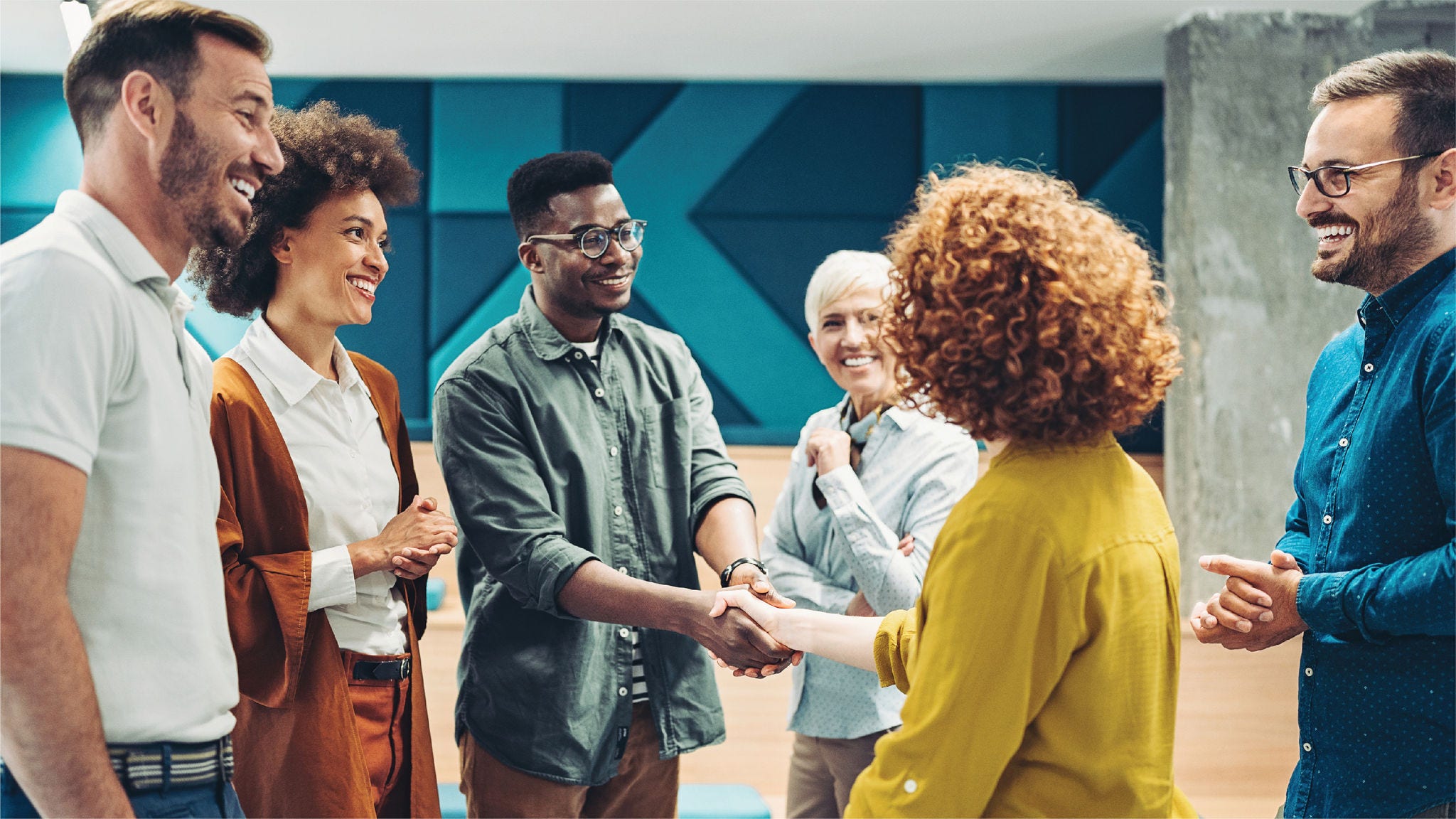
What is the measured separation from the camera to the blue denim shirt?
4.72 ft

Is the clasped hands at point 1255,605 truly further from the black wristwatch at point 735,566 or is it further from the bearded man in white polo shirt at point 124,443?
the bearded man in white polo shirt at point 124,443

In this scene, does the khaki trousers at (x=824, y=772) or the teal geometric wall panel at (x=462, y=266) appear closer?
the khaki trousers at (x=824, y=772)

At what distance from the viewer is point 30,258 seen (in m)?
1.15

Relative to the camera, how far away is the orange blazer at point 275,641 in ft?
5.50

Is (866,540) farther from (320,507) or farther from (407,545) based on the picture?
(320,507)

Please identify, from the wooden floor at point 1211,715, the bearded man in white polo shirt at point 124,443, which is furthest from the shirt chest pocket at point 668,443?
the wooden floor at point 1211,715

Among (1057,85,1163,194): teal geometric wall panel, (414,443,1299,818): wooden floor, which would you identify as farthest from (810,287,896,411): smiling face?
(1057,85,1163,194): teal geometric wall panel

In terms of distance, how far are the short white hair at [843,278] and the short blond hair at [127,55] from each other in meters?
1.44

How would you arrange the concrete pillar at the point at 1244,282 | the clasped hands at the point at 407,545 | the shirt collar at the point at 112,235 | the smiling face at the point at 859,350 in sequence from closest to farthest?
the shirt collar at the point at 112,235 < the clasped hands at the point at 407,545 < the smiling face at the point at 859,350 < the concrete pillar at the point at 1244,282

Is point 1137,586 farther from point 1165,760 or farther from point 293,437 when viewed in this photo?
point 293,437

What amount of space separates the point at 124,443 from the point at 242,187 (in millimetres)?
395

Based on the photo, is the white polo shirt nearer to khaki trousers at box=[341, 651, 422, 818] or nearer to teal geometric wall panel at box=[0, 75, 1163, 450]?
khaki trousers at box=[341, 651, 422, 818]

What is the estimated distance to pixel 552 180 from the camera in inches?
88.1

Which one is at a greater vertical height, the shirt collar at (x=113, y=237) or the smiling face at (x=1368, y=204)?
the smiling face at (x=1368, y=204)
